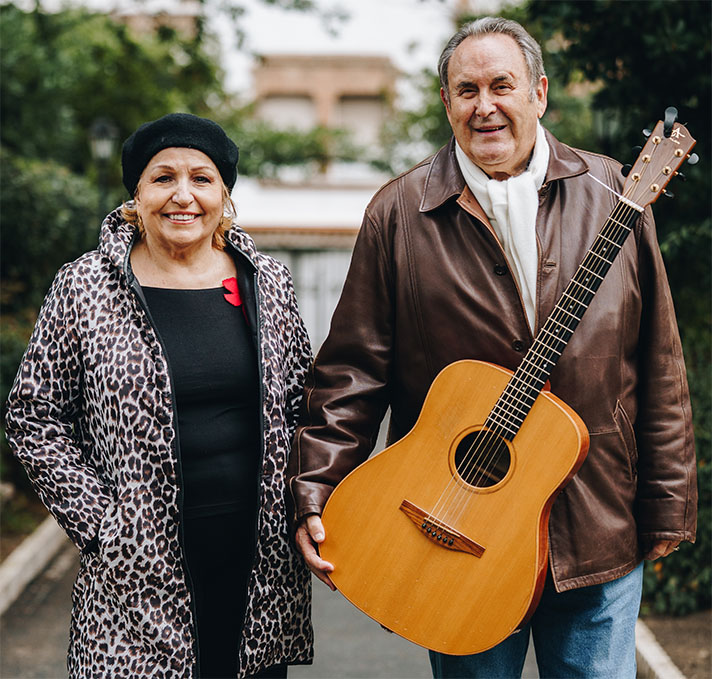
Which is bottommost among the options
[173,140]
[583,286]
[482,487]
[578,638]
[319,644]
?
[319,644]

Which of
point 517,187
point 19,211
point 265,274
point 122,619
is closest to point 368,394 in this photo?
point 265,274

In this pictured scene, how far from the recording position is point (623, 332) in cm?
241

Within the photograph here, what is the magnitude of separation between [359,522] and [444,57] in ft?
4.30

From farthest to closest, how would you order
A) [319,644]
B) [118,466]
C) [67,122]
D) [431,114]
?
1. [67,122]
2. [431,114]
3. [319,644]
4. [118,466]

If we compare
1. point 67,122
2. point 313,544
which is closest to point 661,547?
point 313,544

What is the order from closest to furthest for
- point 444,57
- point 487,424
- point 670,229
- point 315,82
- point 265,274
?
1. point 487,424
2. point 444,57
3. point 265,274
4. point 670,229
5. point 315,82

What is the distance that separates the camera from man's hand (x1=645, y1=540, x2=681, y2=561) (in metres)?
2.43

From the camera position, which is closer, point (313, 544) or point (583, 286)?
point (583, 286)

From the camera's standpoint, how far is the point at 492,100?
7.79ft

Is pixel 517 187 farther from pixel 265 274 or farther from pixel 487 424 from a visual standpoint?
pixel 265 274

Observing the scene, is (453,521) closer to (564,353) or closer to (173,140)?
(564,353)

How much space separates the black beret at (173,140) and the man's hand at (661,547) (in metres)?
1.63

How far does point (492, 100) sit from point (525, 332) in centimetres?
62

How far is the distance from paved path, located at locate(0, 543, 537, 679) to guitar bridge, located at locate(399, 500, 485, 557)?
2404mm
